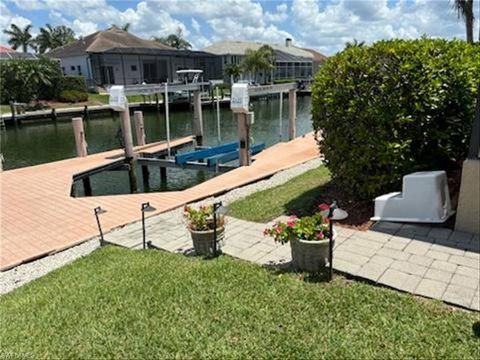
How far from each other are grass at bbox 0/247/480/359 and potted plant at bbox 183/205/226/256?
19.1 inches

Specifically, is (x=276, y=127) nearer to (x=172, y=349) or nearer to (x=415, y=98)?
(x=415, y=98)

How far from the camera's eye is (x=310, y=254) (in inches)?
151

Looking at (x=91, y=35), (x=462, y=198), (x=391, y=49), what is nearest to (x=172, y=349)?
(x=462, y=198)

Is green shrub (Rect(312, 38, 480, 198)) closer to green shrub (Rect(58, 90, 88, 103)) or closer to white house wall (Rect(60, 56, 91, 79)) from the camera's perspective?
green shrub (Rect(58, 90, 88, 103))

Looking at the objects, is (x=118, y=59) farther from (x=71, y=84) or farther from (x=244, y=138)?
(x=244, y=138)

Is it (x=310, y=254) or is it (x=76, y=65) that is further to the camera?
(x=76, y=65)

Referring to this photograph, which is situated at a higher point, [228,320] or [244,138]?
[244,138]

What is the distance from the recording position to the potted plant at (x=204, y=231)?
4.64m

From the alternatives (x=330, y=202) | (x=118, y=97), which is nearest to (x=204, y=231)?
(x=330, y=202)

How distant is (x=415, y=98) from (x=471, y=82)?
0.83 meters

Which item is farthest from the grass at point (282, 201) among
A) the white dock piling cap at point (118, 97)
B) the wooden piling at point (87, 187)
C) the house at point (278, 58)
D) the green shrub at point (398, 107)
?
the house at point (278, 58)

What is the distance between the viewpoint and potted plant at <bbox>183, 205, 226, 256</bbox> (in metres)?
4.64

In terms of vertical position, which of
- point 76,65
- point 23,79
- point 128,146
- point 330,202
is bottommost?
point 128,146

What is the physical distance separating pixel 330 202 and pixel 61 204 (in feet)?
18.5
